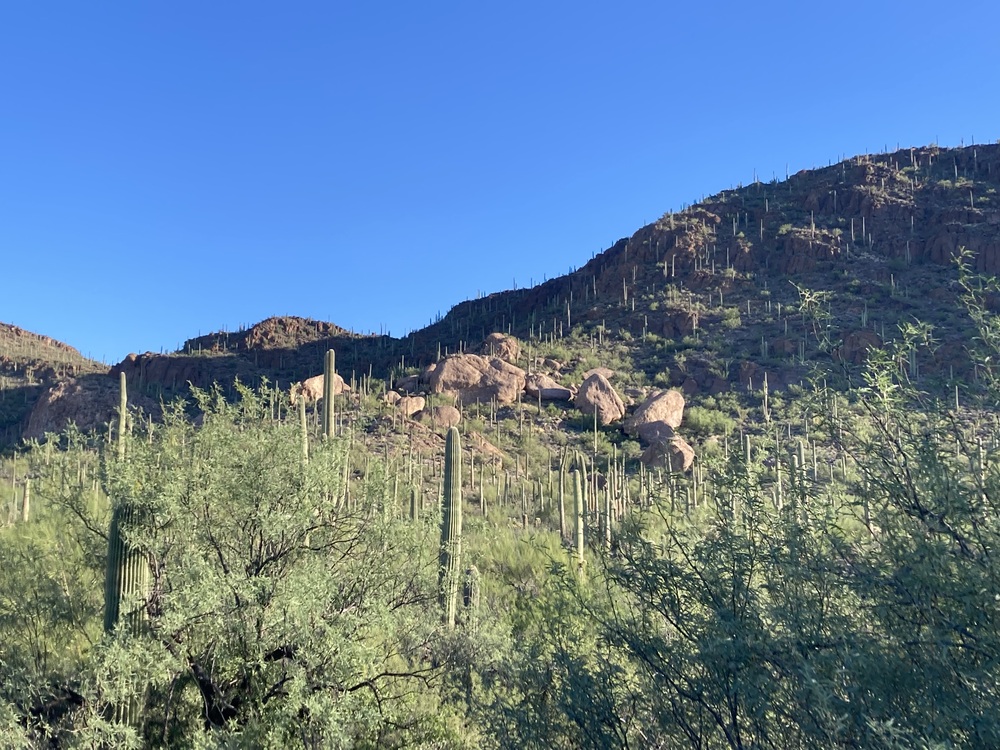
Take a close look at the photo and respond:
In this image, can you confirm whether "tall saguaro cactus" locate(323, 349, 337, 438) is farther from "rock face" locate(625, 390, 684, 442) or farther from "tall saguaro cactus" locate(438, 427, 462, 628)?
"rock face" locate(625, 390, 684, 442)

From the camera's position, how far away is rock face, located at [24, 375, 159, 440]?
36.1 metres

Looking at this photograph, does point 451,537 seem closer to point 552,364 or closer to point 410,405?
point 410,405

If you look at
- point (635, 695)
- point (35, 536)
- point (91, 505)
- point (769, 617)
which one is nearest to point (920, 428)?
point (769, 617)

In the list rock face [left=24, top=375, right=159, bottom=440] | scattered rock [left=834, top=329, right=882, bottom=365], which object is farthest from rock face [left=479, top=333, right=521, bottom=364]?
rock face [left=24, top=375, right=159, bottom=440]

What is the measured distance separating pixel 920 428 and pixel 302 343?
53.1 m

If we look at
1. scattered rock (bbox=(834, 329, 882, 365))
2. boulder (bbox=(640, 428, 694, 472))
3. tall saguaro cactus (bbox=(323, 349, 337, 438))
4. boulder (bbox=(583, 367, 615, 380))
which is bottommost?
boulder (bbox=(640, 428, 694, 472))

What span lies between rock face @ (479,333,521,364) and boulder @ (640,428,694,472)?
12.1 m

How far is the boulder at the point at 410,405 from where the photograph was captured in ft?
105

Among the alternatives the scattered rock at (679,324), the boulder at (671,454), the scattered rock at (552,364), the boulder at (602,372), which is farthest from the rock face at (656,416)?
the scattered rock at (679,324)

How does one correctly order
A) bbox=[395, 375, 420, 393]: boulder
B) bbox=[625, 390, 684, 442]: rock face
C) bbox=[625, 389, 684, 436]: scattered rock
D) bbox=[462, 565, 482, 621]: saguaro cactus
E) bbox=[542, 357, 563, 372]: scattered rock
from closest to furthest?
bbox=[462, 565, 482, 621]: saguaro cactus, bbox=[625, 390, 684, 442]: rock face, bbox=[625, 389, 684, 436]: scattered rock, bbox=[395, 375, 420, 393]: boulder, bbox=[542, 357, 563, 372]: scattered rock

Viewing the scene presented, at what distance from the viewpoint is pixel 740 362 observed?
35.2 meters

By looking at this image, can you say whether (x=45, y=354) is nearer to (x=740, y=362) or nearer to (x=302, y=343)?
(x=302, y=343)

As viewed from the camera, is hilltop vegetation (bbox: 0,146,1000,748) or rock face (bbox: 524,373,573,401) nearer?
hilltop vegetation (bbox: 0,146,1000,748)

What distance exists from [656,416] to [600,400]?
285 cm
